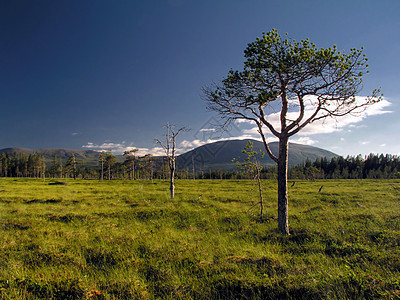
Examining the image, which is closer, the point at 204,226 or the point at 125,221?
the point at 204,226

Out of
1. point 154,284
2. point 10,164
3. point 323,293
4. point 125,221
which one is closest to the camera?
point 323,293

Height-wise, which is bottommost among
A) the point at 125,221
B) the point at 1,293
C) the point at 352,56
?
the point at 125,221

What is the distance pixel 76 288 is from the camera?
4859 millimetres

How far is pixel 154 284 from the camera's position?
5.18 m

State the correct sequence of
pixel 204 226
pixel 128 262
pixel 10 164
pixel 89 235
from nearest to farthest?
1. pixel 128 262
2. pixel 89 235
3. pixel 204 226
4. pixel 10 164

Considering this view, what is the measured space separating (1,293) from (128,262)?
3013mm

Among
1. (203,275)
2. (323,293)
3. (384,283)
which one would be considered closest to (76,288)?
(203,275)

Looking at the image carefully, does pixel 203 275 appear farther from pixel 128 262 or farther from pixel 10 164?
pixel 10 164

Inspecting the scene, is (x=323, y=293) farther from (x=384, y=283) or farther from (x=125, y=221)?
(x=125, y=221)

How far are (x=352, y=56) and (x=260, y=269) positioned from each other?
34.3ft

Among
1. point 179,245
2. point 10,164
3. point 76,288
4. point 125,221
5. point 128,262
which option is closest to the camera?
point 76,288

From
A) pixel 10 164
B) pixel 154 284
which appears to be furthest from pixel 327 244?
pixel 10 164

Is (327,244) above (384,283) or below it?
below

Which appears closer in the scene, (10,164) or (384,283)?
(384,283)
